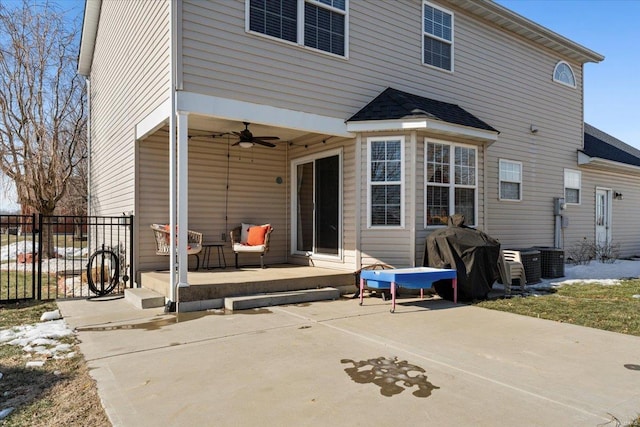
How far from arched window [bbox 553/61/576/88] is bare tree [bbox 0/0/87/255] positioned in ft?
52.8

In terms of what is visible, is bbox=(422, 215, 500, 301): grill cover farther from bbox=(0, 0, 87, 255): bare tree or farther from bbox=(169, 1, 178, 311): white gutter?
bbox=(0, 0, 87, 255): bare tree

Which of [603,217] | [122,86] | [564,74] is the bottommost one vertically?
[603,217]

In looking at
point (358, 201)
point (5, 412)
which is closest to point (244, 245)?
point (358, 201)

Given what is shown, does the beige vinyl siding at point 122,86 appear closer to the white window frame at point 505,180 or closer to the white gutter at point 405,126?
the white gutter at point 405,126

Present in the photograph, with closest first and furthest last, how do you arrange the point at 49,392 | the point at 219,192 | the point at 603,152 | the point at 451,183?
the point at 49,392 → the point at 451,183 → the point at 219,192 → the point at 603,152

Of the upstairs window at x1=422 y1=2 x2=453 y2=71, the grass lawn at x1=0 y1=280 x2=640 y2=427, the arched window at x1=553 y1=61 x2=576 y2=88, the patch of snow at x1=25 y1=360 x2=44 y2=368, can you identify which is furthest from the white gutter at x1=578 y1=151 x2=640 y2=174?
the patch of snow at x1=25 y1=360 x2=44 y2=368

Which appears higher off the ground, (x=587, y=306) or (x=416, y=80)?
(x=416, y=80)

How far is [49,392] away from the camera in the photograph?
3127mm

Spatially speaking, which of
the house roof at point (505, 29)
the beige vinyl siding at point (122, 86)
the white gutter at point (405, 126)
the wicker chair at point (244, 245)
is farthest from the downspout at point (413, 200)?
the beige vinyl siding at point (122, 86)

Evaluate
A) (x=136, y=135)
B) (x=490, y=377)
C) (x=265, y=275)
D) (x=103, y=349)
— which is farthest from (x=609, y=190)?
(x=103, y=349)

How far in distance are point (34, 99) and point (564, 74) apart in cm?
1712

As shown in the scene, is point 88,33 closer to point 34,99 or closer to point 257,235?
point 34,99

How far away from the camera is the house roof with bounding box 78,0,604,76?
913 cm

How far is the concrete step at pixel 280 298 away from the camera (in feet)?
19.2
